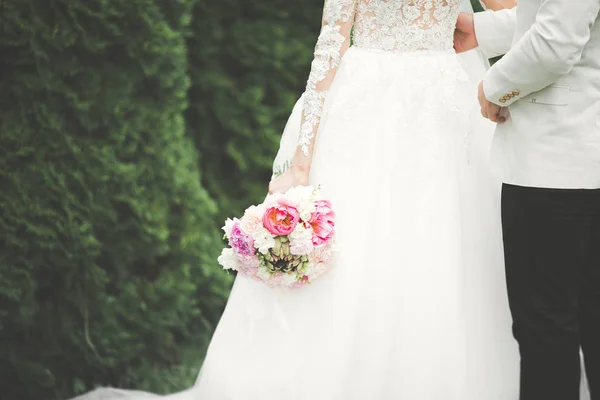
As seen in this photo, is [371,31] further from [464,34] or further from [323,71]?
[464,34]

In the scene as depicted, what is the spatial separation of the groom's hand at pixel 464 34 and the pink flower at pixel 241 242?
3.27 feet

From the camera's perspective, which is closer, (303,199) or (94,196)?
(303,199)

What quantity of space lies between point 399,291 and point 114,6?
207 cm

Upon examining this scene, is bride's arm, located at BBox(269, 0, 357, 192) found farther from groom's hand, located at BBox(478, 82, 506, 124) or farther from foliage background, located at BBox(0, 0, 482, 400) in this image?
foliage background, located at BBox(0, 0, 482, 400)

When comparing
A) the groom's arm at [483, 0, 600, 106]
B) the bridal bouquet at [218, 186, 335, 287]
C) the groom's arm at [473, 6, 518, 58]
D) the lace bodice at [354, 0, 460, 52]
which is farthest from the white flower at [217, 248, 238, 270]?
the groom's arm at [473, 6, 518, 58]

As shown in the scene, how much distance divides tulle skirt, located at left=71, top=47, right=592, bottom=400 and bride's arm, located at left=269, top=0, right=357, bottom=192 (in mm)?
68

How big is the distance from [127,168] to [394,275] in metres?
1.82

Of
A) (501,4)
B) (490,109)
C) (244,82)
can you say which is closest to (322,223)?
(490,109)

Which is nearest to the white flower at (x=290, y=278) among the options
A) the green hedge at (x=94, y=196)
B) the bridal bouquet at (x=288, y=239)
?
the bridal bouquet at (x=288, y=239)

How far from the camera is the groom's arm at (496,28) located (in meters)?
2.68

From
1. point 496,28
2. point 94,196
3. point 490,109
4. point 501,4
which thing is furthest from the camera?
point 94,196

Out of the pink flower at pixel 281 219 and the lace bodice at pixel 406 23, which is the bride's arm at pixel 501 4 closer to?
the lace bodice at pixel 406 23

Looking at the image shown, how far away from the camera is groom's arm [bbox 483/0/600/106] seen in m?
2.03

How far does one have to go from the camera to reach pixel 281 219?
238 centimetres
